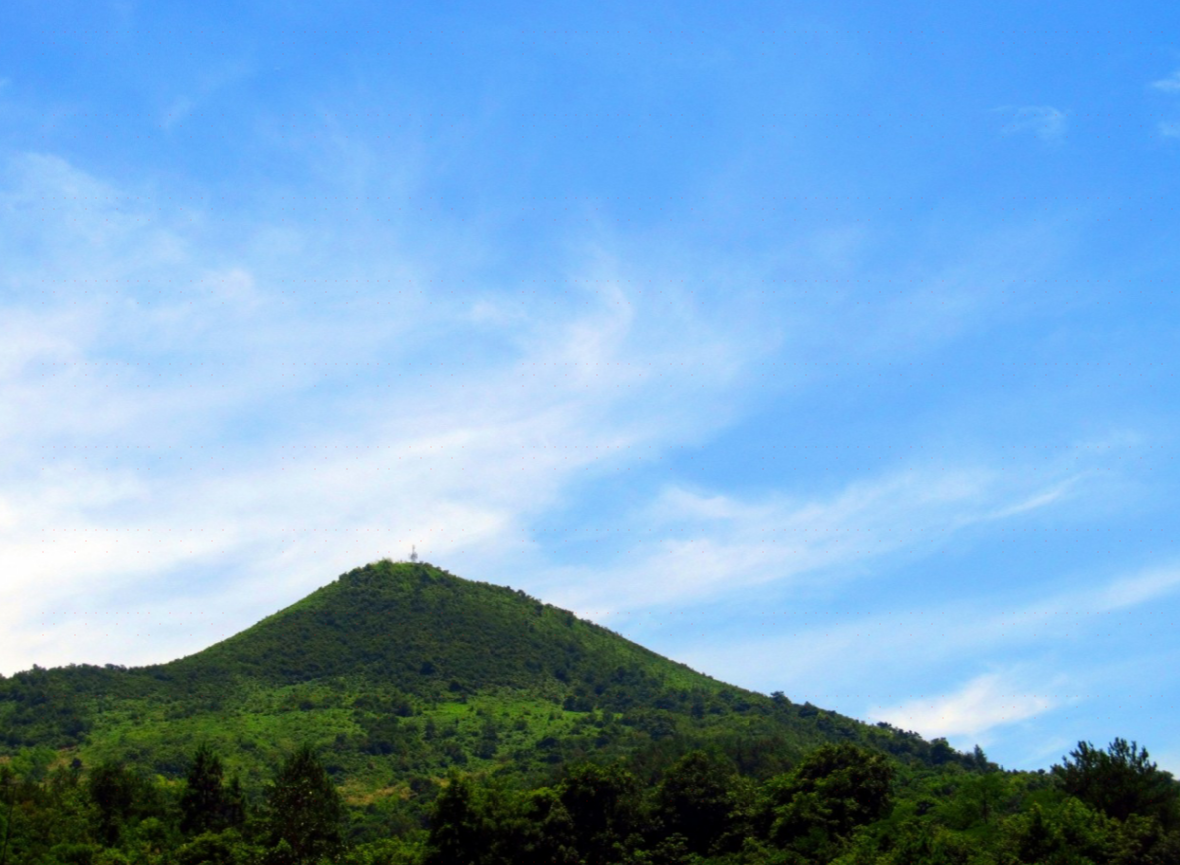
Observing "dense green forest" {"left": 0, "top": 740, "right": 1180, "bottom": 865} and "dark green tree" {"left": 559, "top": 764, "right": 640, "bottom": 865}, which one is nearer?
"dense green forest" {"left": 0, "top": 740, "right": 1180, "bottom": 865}

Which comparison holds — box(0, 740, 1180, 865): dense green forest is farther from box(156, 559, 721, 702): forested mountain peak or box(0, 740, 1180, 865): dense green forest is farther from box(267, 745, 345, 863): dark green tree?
box(156, 559, 721, 702): forested mountain peak

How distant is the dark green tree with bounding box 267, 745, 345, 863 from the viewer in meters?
60.5

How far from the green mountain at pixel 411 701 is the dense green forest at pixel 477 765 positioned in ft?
1.61

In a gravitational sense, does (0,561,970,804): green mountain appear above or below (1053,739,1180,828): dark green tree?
above

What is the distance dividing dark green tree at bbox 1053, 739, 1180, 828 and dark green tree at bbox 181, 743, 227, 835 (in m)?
55.2

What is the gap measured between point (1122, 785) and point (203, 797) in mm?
58477

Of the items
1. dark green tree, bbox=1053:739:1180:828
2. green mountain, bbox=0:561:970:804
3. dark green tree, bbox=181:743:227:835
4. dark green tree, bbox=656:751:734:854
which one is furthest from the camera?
green mountain, bbox=0:561:970:804

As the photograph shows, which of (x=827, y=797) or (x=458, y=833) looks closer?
(x=458, y=833)

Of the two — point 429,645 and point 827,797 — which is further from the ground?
point 429,645

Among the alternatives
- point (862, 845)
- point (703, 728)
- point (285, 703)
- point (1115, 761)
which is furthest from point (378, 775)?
point (1115, 761)

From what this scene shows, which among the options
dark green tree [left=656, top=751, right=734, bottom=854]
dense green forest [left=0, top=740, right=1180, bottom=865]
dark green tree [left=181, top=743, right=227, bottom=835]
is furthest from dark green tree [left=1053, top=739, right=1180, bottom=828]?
dark green tree [left=181, top=743, right=227, bottom=835]

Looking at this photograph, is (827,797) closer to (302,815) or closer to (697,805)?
(697,805)

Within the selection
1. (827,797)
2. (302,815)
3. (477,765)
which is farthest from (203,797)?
(477,765)

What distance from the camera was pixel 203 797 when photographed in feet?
245
